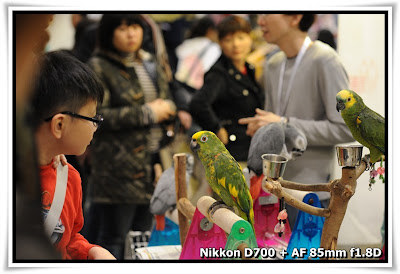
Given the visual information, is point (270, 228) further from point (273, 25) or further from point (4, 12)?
point (4, 12)

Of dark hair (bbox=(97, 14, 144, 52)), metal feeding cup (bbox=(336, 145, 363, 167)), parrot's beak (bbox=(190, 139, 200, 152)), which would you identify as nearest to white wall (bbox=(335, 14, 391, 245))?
metal feeding cup (bbox=(336, 145, 363, 167))

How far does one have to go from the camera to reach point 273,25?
1.45m

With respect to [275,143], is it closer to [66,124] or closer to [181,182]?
[181,182]

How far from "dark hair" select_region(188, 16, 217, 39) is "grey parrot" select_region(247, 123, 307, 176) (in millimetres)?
299

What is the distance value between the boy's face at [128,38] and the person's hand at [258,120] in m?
0.35

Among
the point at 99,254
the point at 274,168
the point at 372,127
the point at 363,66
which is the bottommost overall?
the point at 99,254

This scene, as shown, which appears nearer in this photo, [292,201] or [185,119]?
[292,201]

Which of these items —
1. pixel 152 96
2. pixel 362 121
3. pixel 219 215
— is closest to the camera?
pixel 219 215

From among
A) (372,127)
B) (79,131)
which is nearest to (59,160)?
(79,131)

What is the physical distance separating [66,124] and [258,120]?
19.6 inches

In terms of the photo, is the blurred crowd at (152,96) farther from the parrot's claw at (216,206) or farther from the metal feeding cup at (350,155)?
the metal feeding cup at (350,155)

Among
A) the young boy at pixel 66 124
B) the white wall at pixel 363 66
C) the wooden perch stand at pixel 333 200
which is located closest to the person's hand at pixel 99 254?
the young boy at pixel 66 124

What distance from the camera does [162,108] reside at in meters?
1.47

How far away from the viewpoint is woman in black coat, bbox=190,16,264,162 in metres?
1.46
